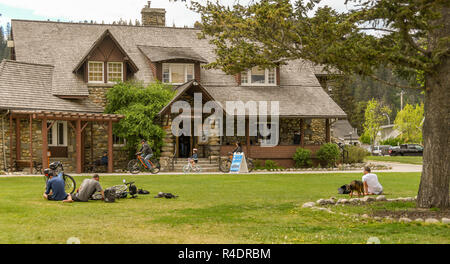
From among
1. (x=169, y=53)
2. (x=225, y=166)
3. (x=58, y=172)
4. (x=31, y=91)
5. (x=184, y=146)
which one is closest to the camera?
(x=58, y=172)

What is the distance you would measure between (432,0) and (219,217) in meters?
6.09

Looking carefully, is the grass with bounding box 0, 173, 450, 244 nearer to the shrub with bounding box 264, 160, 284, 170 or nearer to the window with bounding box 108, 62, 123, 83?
the shrub with bounding box 264, 160, 284, 170

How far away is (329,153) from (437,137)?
21.3m

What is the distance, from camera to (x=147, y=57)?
3525 cm

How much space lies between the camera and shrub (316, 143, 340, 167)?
111 ft

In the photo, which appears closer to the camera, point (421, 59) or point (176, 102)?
point (421, 59)

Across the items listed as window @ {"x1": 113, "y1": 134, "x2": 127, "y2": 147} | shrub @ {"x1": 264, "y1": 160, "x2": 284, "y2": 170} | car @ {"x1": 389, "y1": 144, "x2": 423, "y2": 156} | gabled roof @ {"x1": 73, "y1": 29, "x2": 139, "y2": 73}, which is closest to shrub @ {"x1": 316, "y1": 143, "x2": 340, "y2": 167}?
shrub @ {"x1": 264, "y1": 160, "x2": 284, "y2": 170}

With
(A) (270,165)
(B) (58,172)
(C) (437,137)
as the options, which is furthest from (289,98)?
(C) (437,137)

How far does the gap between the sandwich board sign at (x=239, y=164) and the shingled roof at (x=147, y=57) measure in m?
4.96

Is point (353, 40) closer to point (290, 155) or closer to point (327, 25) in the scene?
point (327, 25)

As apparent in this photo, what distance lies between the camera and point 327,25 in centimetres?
1199

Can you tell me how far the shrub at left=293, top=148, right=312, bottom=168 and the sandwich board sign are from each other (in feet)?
15.3

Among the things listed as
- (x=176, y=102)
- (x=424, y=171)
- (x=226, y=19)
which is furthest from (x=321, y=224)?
(x=176, y=102)

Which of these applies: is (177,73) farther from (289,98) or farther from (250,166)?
(250,166)
